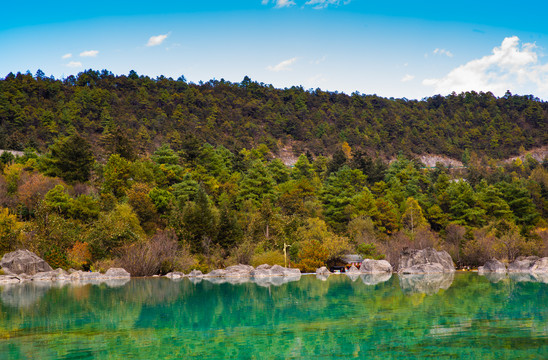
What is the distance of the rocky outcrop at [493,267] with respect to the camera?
38350mm

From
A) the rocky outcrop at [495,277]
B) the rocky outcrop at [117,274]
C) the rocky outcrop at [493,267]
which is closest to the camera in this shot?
the rocky outcrop at [495,277]

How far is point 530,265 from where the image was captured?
1519 inches

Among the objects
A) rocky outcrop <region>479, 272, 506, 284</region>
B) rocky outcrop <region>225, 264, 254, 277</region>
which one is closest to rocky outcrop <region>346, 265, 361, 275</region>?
rocky outcrop <region>225, 264, 254, 277</region>

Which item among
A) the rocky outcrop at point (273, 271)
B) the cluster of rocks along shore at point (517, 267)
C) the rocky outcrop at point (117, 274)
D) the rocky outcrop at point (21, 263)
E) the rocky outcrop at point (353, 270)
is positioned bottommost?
the cluster of rocks along shore at point (517, 267)

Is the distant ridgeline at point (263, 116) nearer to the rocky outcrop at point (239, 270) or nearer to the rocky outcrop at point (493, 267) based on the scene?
the rocky outcrop at point (239, 270)

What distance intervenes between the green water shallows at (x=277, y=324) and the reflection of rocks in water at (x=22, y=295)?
0.18 feet

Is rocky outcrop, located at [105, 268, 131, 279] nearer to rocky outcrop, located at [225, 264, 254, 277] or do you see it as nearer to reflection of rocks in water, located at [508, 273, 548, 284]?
rocky outcrop, located at [225, 264, 254, 277]

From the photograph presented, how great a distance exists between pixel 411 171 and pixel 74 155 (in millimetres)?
41326

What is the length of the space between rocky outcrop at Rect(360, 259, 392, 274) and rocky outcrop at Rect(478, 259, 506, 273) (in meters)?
7.25

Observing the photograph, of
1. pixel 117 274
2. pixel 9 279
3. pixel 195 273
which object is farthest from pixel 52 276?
pixel 195 273

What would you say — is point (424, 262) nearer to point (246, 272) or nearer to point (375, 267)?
point (375, 267)

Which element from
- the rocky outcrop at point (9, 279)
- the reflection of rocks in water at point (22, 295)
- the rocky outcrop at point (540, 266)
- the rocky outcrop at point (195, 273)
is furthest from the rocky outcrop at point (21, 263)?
the rocky outcrop at point (540, 266)

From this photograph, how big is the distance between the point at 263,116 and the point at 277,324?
9500cm

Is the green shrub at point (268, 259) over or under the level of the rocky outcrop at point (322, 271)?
over
